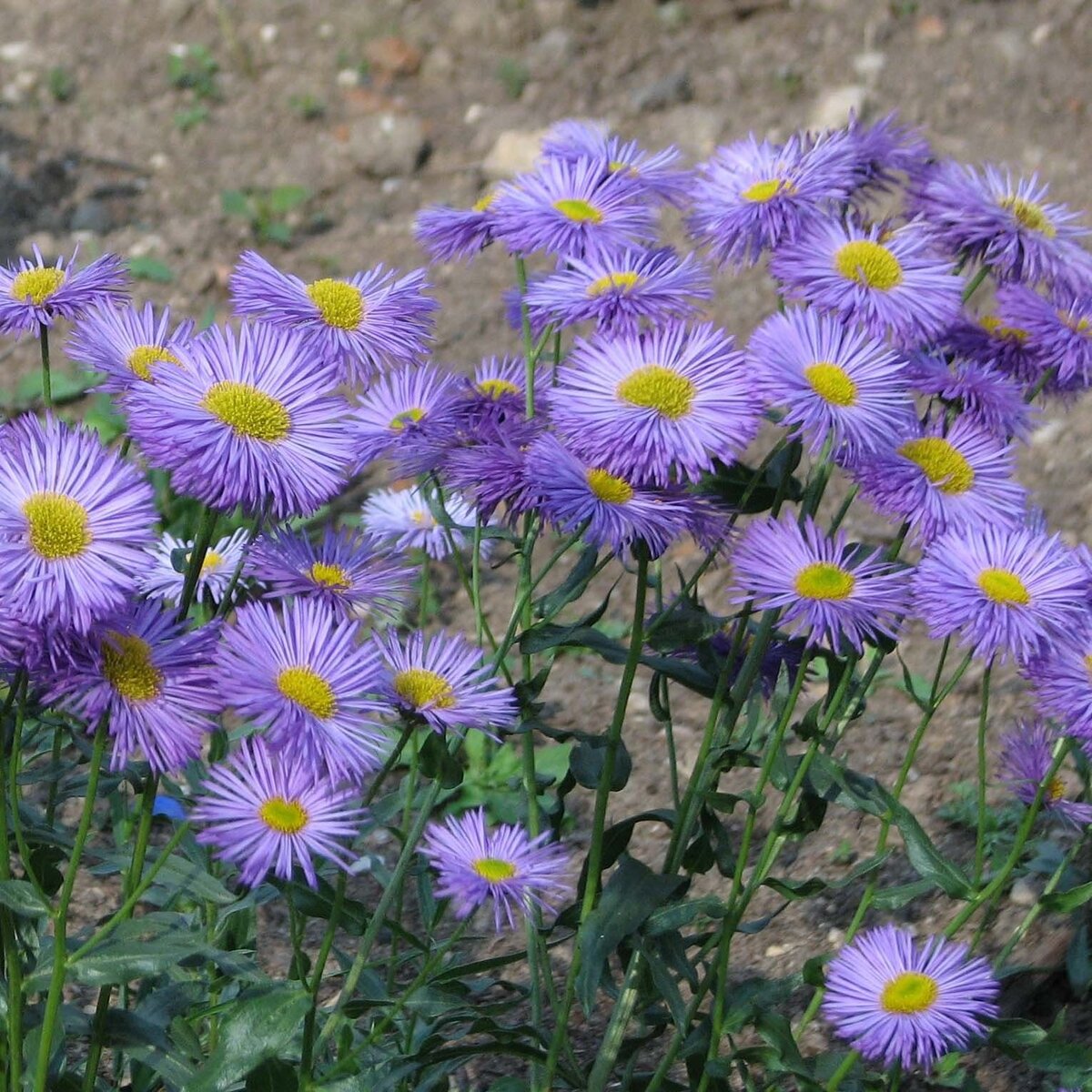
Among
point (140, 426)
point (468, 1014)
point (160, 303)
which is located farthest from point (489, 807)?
point (160, 303)

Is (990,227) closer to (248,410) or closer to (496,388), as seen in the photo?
(496,388)

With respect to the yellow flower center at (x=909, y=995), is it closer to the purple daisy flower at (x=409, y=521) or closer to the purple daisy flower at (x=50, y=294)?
the purple daisy flower at (x=409, y=521)

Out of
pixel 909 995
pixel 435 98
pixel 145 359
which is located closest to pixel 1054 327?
pixel 909 995

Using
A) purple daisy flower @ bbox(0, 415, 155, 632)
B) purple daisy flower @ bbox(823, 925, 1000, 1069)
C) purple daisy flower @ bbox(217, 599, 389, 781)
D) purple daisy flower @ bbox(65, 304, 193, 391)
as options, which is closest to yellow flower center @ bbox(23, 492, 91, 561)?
purple daisy flower @ bbox(0, 415, 155, 632)

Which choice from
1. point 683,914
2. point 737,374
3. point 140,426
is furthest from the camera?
point 683,914

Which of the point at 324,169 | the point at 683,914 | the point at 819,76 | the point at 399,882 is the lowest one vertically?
the point at 399,882

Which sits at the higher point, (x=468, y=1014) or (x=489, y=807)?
(x=489, y=807)

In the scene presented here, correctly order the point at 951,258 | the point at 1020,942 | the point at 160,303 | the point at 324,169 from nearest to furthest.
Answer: the point at 951,258 → the point at 1020,942 → the point at 160,303 → the point at 324,169

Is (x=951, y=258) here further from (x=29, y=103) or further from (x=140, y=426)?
(x=29, y=103)
